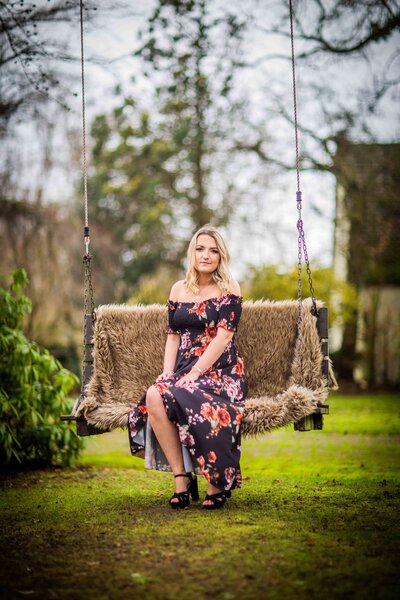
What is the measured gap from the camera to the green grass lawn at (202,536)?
2551 millimetres

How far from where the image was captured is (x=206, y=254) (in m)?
4.35

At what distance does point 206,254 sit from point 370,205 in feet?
33.7

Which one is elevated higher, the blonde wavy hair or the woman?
the blonde wavy hair

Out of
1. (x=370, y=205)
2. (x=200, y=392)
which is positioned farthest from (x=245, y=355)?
(x=370, y=205)

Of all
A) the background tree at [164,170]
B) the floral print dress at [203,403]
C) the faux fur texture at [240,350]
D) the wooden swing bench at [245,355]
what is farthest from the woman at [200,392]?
the background tree at [164,170]

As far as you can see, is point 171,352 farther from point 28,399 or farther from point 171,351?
point 28,399

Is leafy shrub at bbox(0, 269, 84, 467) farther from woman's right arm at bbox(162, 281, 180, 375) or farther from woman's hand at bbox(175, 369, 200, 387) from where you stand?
woman's hand at bbox(175, 369, 200, 387)

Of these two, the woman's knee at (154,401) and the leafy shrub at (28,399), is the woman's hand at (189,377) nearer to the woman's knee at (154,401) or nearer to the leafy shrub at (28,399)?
the woman's knee at (154,401)

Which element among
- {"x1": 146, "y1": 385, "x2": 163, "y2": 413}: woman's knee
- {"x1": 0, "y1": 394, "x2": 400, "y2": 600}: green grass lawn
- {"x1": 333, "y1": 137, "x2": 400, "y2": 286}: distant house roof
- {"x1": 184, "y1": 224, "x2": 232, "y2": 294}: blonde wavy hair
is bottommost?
{"x1": 0, "y1": 394, "x2": 400, "y2": 600}: green grass lawn

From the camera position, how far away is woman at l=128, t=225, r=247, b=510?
3.76 metres

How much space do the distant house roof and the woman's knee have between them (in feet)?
31.0

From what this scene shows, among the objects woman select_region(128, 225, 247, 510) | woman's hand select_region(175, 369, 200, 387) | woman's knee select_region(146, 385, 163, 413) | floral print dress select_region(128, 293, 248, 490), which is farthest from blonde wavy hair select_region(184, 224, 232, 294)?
woman's knee select_region(146, 385, 163, 413)

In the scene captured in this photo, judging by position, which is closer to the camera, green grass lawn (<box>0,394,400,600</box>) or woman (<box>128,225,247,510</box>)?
green grass lawn (<box>0,394,400,600</box>)

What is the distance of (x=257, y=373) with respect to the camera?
475 cm
